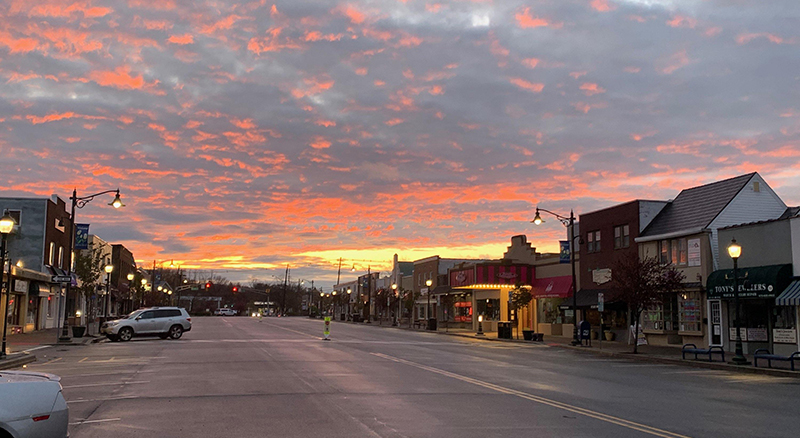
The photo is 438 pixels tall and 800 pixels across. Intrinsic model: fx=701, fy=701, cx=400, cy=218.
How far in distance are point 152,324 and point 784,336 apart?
31183 mm

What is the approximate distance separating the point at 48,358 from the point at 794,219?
30241mm

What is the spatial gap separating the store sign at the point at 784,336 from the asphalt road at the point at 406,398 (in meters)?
8.45

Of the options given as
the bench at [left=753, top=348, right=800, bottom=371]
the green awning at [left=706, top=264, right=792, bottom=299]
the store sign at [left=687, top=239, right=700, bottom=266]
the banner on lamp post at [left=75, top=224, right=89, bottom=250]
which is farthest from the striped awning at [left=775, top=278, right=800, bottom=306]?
the banner on lamp post at [left=75, top=224, right=89, bottom=250]

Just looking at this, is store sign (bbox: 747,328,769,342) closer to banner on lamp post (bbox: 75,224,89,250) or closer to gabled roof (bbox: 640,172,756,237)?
gabled roof (bbox: 640,172,756,237)

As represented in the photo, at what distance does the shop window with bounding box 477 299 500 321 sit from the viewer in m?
60.3

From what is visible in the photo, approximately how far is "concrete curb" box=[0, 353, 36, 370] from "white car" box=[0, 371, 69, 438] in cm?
1652

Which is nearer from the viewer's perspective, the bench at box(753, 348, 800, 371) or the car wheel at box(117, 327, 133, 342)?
the bench at box(753, 348, 800, 371)

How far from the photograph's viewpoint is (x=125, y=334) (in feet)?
123

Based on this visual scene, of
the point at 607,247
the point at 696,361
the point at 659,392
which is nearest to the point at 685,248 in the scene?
the point at 607,247

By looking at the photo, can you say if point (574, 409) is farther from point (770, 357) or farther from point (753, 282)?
point (753, 282)

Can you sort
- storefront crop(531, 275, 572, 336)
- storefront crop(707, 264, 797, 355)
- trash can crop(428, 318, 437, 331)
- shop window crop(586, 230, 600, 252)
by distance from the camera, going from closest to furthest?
storefront crop(707, 264, 797, 355)
shop window crop(586, 230, 600, 252)
storefront crop(531, 275, 572, 336)
trash can crop(428, 318, 437, 331)

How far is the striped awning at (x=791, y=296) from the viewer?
91.1 feet

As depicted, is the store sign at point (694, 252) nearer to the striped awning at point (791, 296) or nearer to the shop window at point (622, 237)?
the shop window at point (622, 237)

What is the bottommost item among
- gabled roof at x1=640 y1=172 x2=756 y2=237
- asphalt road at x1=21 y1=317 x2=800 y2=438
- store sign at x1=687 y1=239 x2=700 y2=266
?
asphalt road at x1=21 y1=317 x2=800 y2=438
